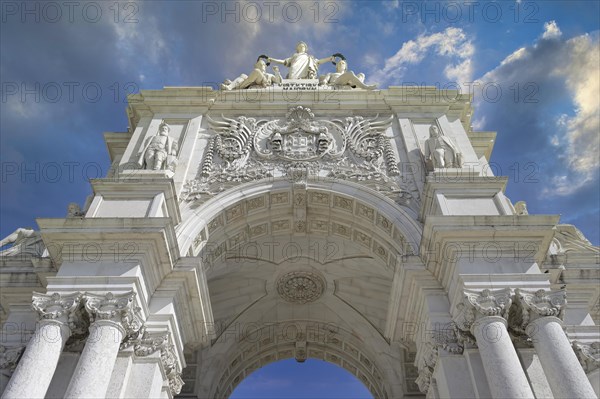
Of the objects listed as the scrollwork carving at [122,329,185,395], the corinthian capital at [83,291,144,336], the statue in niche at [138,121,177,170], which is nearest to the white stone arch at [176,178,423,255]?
the statue in niche at [138,121,177,170]

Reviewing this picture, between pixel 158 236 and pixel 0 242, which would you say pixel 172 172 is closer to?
pixel 158 236

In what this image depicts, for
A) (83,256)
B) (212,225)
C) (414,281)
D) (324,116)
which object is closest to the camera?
(83,256)

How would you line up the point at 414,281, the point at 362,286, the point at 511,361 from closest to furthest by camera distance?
the point at 511,361
the point at 414,281
the point at 362,286

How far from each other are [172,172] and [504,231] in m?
9.23

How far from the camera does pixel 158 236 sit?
11.5 m

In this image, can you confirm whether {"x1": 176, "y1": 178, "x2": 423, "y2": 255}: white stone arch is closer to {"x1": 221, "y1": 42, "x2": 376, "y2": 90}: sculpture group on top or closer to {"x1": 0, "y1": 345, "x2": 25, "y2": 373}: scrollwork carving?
{"x1": 0, "y1": 345, "x2": 25, "y2": 373}: scrollwork carving

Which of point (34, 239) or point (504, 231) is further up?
point (34, 239)

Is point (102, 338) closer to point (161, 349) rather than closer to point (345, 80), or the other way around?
point (161, 349)

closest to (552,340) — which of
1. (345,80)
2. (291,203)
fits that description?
(291,203)

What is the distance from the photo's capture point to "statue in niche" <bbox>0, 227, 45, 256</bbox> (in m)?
14.4

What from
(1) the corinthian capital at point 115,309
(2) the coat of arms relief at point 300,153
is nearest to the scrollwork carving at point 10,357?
(1) the corinthian capital at point 115,309

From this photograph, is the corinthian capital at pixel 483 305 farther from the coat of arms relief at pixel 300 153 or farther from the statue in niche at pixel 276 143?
the statue in niche at pixel 276 143

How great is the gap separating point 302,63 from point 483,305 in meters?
14.6

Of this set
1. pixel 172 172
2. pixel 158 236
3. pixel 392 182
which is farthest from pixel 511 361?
pixel 172 172
